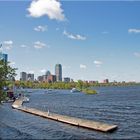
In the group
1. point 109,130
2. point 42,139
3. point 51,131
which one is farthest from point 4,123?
point 109,130

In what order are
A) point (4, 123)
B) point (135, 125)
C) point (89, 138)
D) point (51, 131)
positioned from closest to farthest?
point (89, 138), point (51, 131), point (135, 125), point (4, 123)

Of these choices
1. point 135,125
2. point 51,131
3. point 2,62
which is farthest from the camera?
point 135,125

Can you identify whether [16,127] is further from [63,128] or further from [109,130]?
[109,130]

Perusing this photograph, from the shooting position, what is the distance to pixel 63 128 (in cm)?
7338

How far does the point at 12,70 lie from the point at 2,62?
354 inches

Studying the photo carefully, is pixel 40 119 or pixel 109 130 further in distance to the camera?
pixel 40 119

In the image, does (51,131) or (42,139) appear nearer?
(42,139)

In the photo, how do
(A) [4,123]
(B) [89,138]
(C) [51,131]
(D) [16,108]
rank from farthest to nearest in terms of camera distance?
(D) [16,108], (A) [4,123], (C) [51,131], (B) [89,138]

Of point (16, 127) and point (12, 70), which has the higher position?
point (12, 70)

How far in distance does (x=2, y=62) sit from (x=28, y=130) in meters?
17.5

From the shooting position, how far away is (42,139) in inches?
2447

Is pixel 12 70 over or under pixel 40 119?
over

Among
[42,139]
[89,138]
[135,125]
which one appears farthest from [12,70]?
[135,125]

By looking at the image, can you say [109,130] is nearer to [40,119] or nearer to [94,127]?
[94,127]
